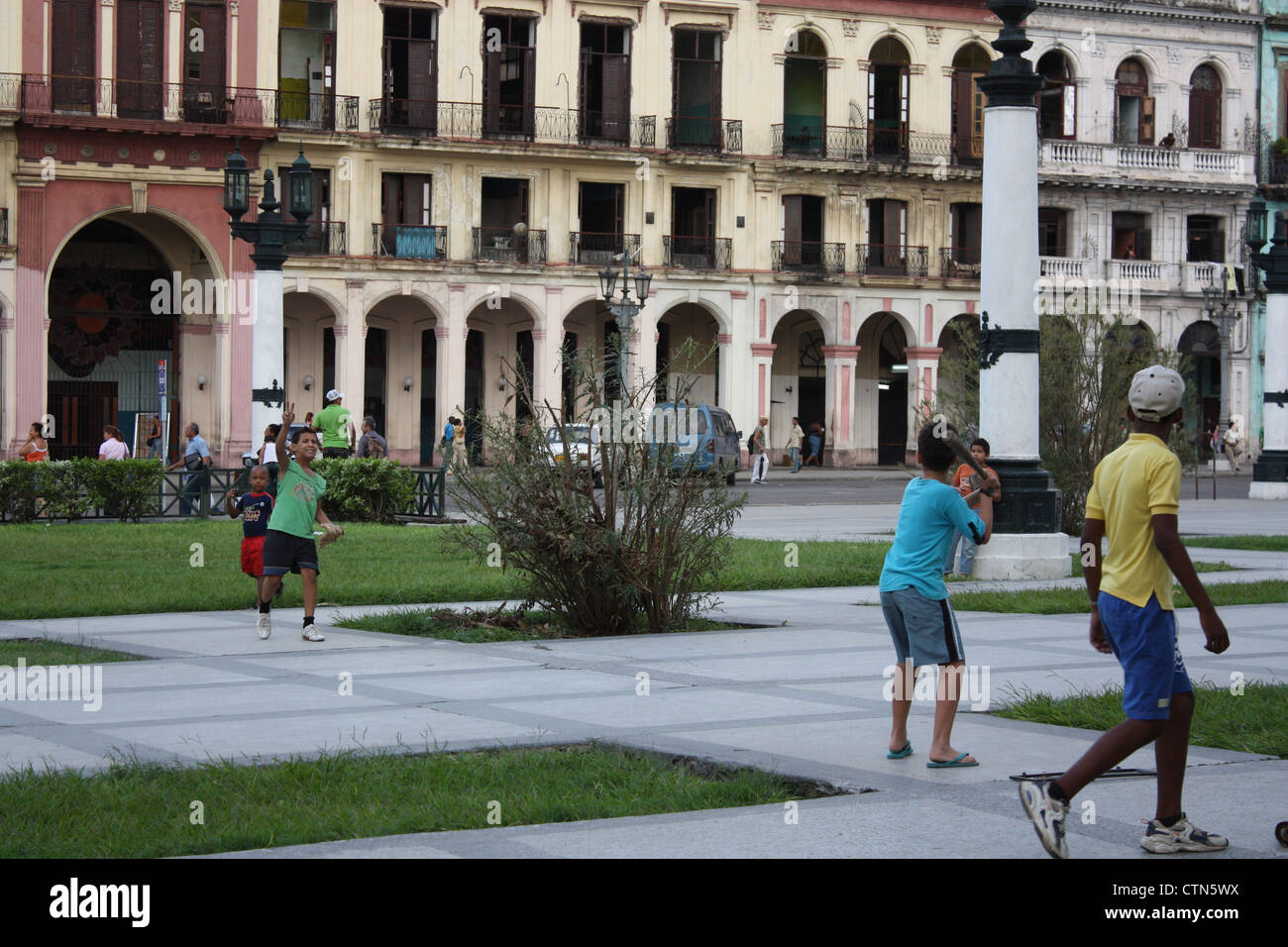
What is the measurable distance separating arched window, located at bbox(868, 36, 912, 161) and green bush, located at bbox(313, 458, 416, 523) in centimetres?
2692

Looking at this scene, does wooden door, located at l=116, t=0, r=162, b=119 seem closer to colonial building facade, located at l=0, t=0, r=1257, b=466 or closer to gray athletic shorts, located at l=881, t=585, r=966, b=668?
colonial building facade, located at l=0, t=0, r=1257, b=466

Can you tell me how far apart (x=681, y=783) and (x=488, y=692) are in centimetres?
310

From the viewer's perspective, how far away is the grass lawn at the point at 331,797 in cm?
652

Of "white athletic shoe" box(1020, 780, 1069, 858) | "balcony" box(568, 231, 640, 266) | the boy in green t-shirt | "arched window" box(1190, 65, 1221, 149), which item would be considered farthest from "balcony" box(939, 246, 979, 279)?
"white athletic shoe" box(1020, 780, 1069, 858)

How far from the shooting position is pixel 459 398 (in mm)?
45438

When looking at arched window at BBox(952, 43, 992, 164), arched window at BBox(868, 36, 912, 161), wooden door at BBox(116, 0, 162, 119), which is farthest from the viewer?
arched window at BBox(952, 43, 992, 164)

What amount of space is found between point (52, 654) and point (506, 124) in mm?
35193

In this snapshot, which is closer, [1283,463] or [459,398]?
[1283,463]

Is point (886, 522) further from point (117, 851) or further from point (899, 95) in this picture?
point (899, 95)

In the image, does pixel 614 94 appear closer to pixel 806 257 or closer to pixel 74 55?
pixel 806 257

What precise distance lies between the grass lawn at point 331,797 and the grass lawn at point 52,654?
3997mm

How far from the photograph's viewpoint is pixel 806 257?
4894 centimetres

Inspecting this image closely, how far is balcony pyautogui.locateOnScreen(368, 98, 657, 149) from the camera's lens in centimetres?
4431

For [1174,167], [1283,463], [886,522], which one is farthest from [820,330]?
[886,522]
